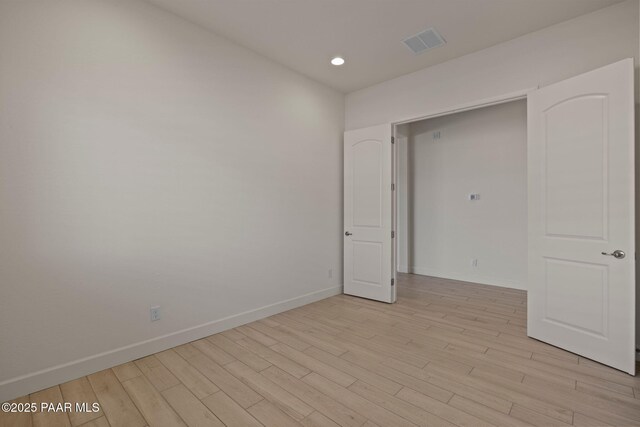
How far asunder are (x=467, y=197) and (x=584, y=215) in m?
2.73

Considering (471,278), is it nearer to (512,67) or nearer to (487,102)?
(487,102)

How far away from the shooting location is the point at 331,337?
297cm

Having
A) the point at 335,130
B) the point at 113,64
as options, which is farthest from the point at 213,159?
the point at 335,130

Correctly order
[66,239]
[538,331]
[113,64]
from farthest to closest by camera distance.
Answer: [538,331] → [113,64] → [66,239]

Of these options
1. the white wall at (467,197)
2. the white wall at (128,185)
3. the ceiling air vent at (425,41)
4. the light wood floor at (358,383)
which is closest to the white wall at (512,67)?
the ceiling air vent at (425,41)

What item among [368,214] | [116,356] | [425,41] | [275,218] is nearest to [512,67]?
[425,41]

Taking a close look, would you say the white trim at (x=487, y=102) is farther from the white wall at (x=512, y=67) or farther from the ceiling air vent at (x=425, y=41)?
the ceiling air vent at (x=425, y=41)

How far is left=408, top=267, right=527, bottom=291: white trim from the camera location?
473 centimetres

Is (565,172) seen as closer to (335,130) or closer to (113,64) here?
(335,130)

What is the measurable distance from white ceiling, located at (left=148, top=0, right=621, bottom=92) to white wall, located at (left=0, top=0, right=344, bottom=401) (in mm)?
263

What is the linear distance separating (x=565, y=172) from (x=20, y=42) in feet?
14.2

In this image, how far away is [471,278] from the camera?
16.9ft

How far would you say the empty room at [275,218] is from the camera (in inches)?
79.4

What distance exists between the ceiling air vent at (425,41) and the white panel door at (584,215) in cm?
111
